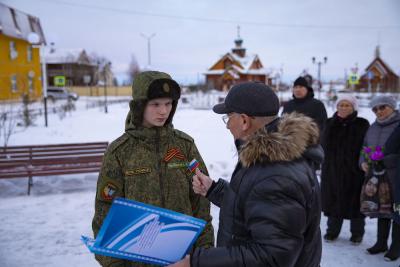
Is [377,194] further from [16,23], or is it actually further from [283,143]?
[16,23]

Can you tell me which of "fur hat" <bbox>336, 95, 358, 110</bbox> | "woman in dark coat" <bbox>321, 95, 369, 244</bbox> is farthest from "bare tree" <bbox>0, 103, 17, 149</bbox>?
"fur hat" <bbox>336, 95, 358, 110</bbox>

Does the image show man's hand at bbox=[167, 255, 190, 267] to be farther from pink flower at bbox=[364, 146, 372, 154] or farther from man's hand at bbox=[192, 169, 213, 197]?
pink flower at bbox=[364, 146, 372, 154]

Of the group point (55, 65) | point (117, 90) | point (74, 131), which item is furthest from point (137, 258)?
point (55, 65)

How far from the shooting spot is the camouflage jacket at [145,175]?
6.65 feet

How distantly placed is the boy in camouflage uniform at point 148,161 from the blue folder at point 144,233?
2.12ft

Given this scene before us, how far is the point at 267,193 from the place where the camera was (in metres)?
1.28

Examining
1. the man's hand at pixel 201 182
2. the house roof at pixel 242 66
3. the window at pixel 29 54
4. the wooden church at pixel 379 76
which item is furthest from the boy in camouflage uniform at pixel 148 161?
the house roof at pixel 242 66

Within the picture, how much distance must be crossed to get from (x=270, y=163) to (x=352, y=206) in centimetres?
338

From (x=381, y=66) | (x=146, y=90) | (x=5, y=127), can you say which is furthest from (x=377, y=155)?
(x=381, y=66)

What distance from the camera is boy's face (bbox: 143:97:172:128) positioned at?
2152 mm

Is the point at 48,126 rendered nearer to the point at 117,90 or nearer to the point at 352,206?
the point at 352,206

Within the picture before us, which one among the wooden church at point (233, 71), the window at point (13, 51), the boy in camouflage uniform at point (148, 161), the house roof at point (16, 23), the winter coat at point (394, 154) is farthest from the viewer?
the wooden church at point (233, 71)

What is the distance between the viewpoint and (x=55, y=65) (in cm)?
5575

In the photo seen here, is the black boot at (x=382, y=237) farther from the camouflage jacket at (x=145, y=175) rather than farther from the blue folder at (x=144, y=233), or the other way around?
the blue folder at (x=144, y=233)
